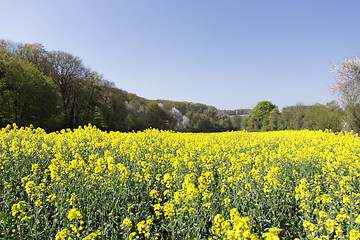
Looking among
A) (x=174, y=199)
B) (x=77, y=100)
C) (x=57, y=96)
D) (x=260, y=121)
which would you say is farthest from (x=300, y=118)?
(x=174, y=199)

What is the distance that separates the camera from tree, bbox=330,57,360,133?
17953mm

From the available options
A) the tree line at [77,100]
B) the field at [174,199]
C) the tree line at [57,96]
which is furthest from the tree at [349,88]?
the tree line at [57,96]

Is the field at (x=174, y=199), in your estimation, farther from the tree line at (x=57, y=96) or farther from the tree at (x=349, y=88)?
the tree line at (x=57, y=96)

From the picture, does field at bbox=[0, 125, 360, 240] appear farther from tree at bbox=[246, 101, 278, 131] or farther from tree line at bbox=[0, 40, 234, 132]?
tree at bbox=[246, 101, 278, 131]

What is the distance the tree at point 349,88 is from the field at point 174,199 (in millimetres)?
15253

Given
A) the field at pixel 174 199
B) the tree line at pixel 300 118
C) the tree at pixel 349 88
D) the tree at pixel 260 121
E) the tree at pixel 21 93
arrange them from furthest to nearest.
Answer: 1. the tree at pixel 260 121
2. the tree line at pixel 300 118
3. the tree at pixel 21 93
4. the tree at pixel 349 88
5. the field at pixel 174 199

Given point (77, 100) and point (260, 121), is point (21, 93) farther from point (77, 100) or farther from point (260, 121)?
point (260, 121)

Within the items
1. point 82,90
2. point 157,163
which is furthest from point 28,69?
point 157,163

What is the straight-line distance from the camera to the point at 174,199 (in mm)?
3473

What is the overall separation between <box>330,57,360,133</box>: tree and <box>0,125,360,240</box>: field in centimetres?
1525

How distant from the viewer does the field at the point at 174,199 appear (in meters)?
2.88

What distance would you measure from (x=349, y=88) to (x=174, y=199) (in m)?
22.8

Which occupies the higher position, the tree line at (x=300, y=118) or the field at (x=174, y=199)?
the tree line at (x=300, y=118)

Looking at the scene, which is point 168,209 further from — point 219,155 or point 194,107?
point 194,107
